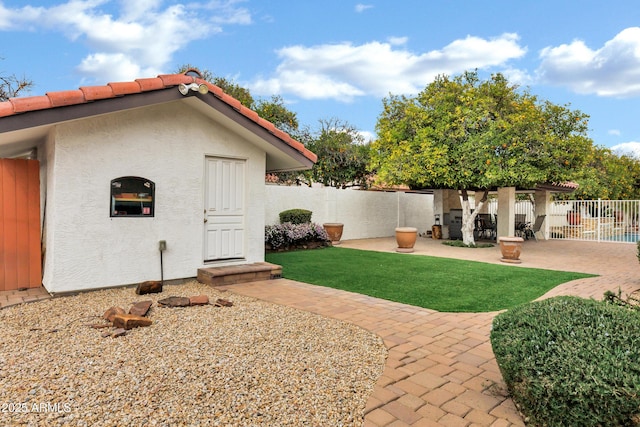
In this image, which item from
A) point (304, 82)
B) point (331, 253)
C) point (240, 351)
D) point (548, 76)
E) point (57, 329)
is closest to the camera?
point (240, 351)

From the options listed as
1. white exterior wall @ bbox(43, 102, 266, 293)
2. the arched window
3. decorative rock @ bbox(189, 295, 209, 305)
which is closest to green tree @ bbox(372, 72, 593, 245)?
white exterior wall @ bbox(43, 102, 266, 293)

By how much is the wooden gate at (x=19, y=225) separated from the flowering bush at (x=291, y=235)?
710cm

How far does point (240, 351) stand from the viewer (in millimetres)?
4191

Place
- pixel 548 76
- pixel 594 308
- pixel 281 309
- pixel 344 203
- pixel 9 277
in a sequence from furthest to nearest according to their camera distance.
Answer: pixel 548 76 → pixel 344 203 → pixel 9 277 → pixel 281 309 → pixel 594 308

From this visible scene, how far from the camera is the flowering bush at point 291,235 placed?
1344cm

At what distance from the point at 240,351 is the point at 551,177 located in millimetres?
13641

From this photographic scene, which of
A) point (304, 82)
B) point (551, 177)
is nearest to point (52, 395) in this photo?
point (551, 177)

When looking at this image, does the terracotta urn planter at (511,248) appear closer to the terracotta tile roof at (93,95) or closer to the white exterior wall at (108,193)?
the white exterior wall at (108,193)

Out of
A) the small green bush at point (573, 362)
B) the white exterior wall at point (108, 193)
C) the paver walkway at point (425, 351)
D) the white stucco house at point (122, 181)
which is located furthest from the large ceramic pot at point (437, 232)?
the small green bush at point (573, 362)

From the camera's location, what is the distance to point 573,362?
2553 millimetres

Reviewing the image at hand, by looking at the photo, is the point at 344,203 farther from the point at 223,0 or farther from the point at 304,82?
the point at 304,82

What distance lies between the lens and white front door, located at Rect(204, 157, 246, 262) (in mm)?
8211

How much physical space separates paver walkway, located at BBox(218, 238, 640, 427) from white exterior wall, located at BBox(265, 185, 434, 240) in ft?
24.0

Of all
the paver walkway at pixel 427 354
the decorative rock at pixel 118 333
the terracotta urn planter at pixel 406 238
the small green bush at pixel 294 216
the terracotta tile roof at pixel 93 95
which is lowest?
the paver walkway at pixel 427 354
